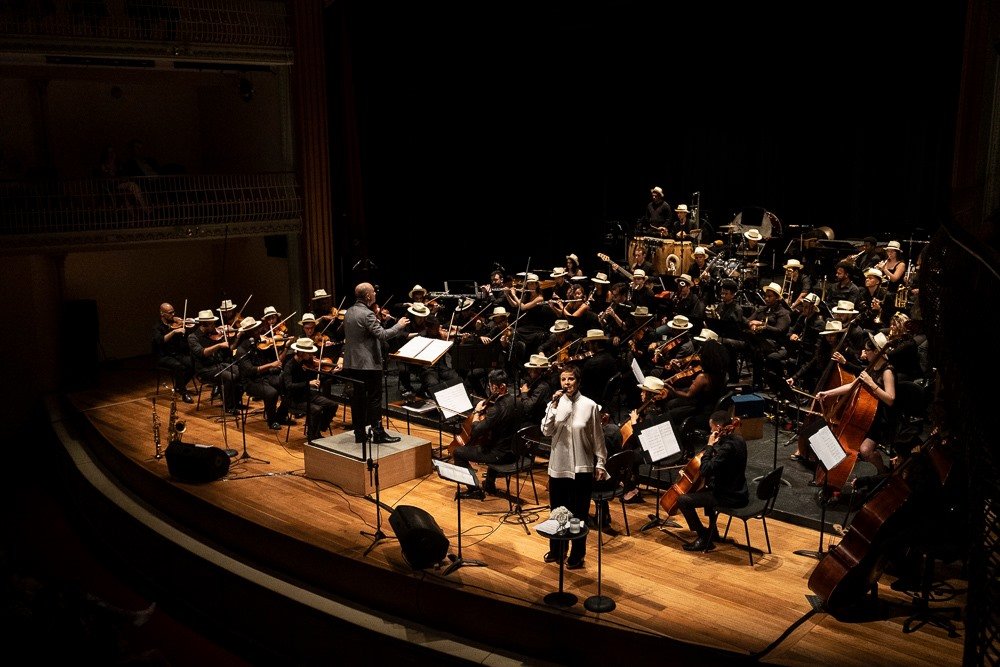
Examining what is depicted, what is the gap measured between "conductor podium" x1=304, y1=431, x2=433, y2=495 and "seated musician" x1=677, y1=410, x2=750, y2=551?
305 centimetres

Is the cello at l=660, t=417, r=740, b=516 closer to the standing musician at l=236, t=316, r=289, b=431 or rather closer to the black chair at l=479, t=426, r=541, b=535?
the black chair at l=479, t=426, r=541, b=535

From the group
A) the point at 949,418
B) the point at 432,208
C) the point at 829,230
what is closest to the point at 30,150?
the point at 432,208

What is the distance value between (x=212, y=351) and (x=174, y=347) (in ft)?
3.86

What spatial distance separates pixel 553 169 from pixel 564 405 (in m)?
11.3

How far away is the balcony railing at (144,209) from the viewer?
12969 mm

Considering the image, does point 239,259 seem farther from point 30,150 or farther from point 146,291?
point 30,150

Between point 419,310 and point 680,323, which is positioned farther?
point 419,310

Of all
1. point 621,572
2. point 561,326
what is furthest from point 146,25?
point 621,572

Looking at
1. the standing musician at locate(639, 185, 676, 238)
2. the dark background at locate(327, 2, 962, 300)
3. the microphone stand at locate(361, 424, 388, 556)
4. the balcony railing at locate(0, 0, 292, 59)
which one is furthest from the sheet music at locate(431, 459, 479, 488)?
the standing musician at locate(639, 185, 676, 238)

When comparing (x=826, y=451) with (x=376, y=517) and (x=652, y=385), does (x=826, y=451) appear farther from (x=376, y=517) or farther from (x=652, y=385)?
(x=376, y=517)

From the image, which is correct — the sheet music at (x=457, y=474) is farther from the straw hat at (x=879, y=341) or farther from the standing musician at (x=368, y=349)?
the straw hat at (x=879, y=341)

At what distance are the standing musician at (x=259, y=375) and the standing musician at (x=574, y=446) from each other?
4.74 m

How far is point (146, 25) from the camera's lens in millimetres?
13320

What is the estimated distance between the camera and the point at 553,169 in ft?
59.8
